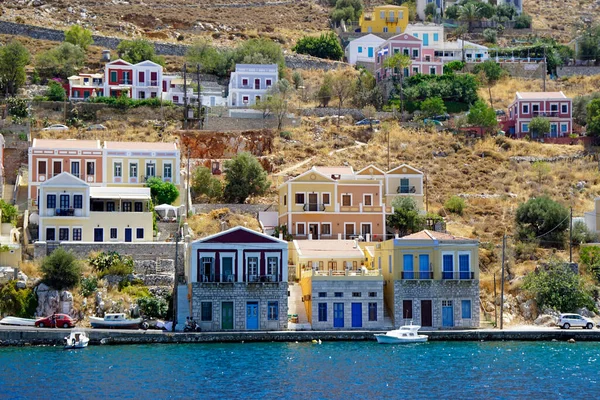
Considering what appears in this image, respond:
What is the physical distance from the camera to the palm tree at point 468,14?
485 ft

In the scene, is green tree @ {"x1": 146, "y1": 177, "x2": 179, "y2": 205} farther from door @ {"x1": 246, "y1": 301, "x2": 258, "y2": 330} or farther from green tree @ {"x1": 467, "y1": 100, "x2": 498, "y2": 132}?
green tree @ {"x1": 467, "y1": 100, "x2": 498, "y2": 132}

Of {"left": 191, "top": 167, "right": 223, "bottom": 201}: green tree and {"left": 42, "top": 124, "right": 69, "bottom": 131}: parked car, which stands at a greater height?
{"left": 42, "top": 124, "right": 69, "bottom": 131}: parked car

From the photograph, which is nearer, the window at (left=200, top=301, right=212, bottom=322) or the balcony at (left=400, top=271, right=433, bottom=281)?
the window at (left=200, top=301, right=212, bottom=322)

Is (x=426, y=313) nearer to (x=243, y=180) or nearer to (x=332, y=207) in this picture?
(x=332, y=207)

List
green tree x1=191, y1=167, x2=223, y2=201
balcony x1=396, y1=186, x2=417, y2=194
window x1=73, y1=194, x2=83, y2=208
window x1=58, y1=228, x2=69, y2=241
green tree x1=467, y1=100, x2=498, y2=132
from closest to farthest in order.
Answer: window x1=58, y1=228, x2=69, y2=241 < window x1=73, y1=194, x2=83, y2=208 < green tree x1=191, y1=167, x2=223, y2=201 < balcony x1=396, y1=186, x2=417, y2=194 < green tree x1=467, y1=100, x2=498, y2=132

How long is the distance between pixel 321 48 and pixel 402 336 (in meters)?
70.4

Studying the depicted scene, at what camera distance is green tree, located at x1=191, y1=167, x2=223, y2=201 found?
9094 cm

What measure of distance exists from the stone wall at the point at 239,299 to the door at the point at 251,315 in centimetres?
20

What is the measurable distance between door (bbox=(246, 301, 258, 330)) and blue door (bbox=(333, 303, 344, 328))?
4.42 m

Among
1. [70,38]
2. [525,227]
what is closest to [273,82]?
[70,38]

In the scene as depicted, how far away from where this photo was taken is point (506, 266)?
80.9 m

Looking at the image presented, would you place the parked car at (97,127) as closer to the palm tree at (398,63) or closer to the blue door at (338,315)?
the palm tree at (398,63)

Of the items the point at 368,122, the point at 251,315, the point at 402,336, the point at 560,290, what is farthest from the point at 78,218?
the point at 368,122

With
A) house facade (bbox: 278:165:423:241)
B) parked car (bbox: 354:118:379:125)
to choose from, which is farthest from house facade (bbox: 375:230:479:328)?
parked car (bbox: 354:118:379:125)
